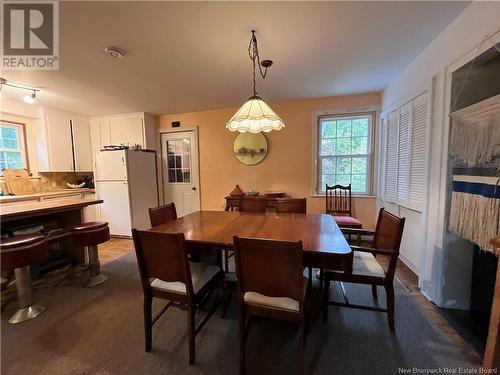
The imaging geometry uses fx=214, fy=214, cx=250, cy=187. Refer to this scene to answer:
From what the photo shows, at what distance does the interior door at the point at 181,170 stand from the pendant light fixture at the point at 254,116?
2.43m

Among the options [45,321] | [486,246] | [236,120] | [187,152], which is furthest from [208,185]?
[486,246]

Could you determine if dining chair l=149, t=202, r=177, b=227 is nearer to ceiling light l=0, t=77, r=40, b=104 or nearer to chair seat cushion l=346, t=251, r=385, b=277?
chair seat cushion l=346, t=251, r=385, b=277

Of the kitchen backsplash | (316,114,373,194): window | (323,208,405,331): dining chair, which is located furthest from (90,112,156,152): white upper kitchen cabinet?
(323,208,405,331): dining chair

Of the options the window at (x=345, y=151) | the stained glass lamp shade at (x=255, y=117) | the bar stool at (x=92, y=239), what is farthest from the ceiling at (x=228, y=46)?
the bar stool at (x=92, y=239)

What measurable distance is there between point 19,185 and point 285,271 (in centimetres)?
454

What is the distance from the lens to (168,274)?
53.3 inches

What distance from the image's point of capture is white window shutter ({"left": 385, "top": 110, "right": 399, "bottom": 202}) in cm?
275

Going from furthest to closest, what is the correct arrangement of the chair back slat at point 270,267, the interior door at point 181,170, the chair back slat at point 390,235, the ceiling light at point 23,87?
the interior door at point 181,170 → the ceiling light at point 23,87 → the chair back slat at point 390,235 → the chair back slat at point 270,267

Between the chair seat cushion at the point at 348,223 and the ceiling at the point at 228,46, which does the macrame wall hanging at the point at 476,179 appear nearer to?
the ceiling at the point at 228,46

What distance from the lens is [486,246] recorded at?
1.35m

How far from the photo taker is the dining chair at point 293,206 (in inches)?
97.0

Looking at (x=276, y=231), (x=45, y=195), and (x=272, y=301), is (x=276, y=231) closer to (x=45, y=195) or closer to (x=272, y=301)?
(x=272, y=301)

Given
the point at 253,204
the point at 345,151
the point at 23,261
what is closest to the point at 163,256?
the point at 23,261

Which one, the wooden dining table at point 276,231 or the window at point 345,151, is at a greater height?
the window at point 345,151
